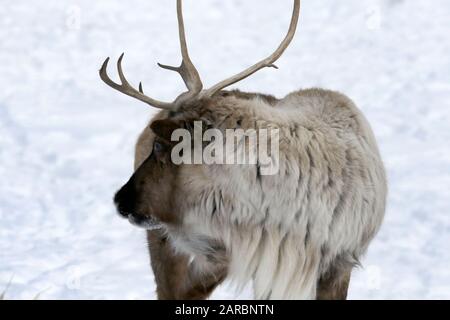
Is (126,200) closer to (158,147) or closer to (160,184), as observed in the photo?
(160,184)

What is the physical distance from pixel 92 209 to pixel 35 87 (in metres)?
2.95

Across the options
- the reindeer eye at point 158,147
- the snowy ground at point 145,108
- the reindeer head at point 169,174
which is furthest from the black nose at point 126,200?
the snowy ground at point 145,108

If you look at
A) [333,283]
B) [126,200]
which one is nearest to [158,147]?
[126,200]

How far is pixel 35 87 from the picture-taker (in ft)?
35.0

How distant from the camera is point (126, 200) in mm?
4520

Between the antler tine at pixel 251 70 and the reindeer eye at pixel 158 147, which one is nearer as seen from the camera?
the reindeer eye at pixel 158 147

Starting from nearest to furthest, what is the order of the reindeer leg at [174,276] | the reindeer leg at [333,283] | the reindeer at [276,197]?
1. the reindeer at [276,197]
2. the reindeer leg at [333,283]
3. the reindeer leg at [174,276]

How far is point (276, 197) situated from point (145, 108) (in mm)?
6340

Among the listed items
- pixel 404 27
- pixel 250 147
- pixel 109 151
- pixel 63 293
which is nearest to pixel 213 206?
pixel 250 147

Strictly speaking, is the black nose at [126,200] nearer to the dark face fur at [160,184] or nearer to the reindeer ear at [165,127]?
the dark face fur at [160,184]

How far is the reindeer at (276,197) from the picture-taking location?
13.9ft

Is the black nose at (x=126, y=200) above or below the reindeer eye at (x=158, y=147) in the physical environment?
below

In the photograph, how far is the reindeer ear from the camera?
14.2 feet
